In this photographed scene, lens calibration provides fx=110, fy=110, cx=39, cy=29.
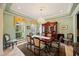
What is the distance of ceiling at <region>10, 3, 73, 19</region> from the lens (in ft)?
7.27

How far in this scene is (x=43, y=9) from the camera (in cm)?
223

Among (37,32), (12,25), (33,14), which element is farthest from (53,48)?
(12,25)

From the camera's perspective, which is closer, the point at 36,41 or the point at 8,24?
the point at 8,24

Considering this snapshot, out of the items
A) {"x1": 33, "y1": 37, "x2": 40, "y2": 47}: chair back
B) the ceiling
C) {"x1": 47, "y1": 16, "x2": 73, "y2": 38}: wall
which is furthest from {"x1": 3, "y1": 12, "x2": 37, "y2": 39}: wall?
{"x1": 47, "y1": 16, "x2": 73, "y2": 38}: wall

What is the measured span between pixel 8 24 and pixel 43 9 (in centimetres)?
77

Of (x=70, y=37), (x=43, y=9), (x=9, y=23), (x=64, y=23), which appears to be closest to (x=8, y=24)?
(x=9, y=23)

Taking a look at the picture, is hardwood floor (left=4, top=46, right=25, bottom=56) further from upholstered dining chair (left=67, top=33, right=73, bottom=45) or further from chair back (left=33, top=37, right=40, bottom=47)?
upholstered dining chair (left=67, top=33, right=73, bottom=45)

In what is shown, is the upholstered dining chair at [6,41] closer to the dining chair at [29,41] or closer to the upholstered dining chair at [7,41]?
the upholstered dining chair at [7,41]

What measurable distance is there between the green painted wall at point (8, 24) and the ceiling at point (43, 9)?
7.4 inches

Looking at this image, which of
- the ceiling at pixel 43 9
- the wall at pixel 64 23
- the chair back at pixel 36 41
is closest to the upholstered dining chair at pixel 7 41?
the chair back at pixel 36 41

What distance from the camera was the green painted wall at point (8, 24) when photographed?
218cm

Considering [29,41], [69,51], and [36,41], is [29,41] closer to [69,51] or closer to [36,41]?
[36,41]

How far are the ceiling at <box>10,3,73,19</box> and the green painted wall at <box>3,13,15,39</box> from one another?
7.4 inches

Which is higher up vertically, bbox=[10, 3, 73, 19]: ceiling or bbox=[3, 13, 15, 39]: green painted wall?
bbox=[10, 3, 73, 19]: ceiling
